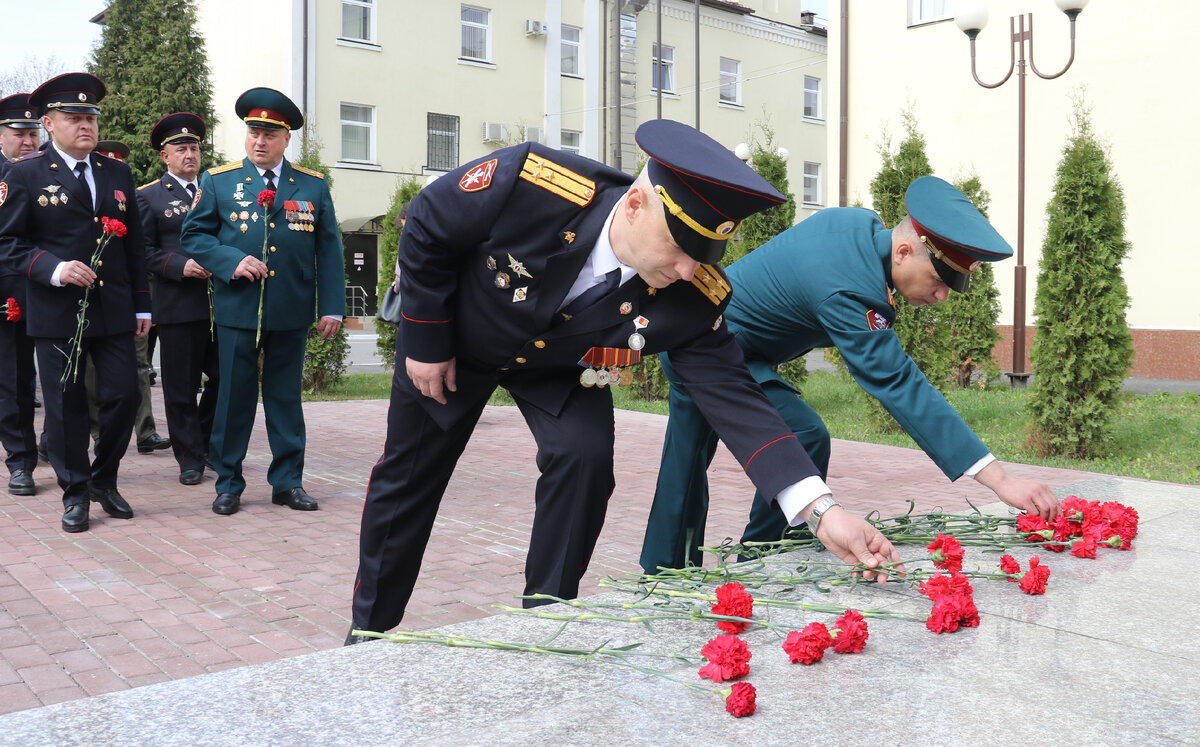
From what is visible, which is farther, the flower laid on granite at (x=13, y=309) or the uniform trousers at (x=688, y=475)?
the flower laid on granite at (x=13, y=309)

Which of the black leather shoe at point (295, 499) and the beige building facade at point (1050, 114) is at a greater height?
the beige building facade at point (1050, 114)

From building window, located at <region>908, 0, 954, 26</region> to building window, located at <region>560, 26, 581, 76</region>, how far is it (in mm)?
13001

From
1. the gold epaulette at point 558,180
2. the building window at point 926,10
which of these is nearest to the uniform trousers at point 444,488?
the gold epaulette at point 558,180

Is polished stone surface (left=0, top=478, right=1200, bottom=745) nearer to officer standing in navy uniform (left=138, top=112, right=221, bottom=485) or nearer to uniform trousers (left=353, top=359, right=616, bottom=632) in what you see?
uniform trousers (left=353, top=359, right=616, bottom=632)

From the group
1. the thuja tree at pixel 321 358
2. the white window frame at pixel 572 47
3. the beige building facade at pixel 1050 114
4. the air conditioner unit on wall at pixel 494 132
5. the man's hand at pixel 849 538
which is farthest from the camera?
the white window frame at pixel 572 47

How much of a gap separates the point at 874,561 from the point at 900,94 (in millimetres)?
15117

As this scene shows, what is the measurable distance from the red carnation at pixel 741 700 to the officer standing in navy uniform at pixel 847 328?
1047 mm

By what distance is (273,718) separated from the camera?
169 centimetres

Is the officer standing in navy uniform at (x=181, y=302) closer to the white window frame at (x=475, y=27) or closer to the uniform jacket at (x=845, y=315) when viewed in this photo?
the uniform jacket at (x=845, y=315)

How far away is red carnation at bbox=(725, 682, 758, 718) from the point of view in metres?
1.75

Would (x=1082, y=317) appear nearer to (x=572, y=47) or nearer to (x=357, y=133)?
(x=357, y=133)

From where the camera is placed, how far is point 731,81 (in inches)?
1204

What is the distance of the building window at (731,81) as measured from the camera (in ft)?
99.9

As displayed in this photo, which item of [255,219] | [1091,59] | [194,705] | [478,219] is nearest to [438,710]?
[194,705]
